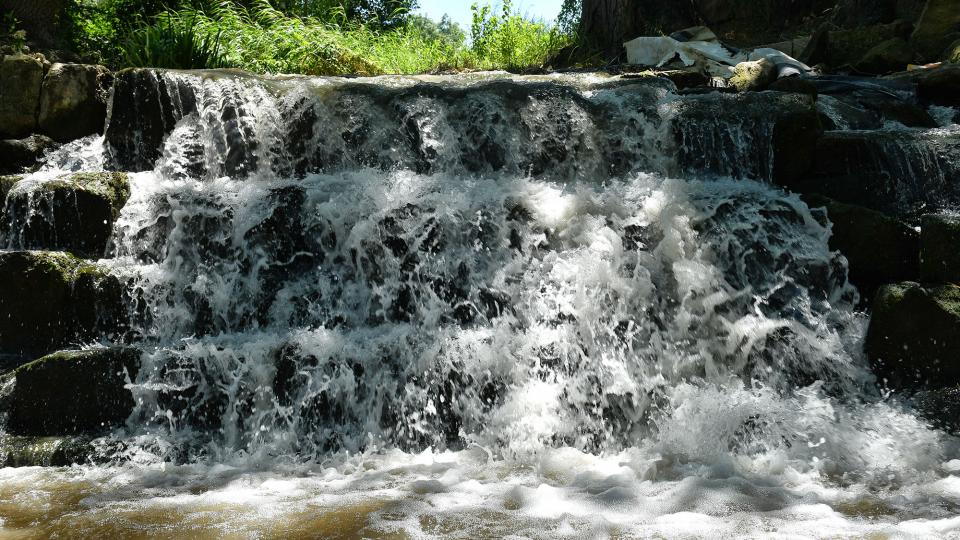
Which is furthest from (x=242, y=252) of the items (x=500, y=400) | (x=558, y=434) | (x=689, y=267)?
(x=689, y=267)

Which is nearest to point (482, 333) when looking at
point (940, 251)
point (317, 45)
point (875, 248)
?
point (875, 248)

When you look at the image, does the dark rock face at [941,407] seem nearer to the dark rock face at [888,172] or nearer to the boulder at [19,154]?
the dark rock face at [888,172]

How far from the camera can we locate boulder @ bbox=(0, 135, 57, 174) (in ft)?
22.2

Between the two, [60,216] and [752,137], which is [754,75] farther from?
[60,216]

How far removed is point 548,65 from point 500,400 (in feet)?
29.4

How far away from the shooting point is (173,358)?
476cm

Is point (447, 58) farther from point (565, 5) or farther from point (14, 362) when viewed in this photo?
point (14, 362)

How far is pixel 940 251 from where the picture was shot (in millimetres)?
5117

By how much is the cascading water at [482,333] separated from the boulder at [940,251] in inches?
20.5

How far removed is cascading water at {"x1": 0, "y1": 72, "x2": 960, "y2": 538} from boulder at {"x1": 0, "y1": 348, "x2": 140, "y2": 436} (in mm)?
133

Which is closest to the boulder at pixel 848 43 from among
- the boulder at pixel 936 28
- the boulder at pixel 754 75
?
the boulder at pixel 936 28

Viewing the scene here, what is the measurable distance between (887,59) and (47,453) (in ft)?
33.1

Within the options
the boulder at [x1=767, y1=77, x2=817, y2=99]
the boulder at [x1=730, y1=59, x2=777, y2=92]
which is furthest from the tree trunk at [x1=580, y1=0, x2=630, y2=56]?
the boulder at [x1=767, y1=77, x2=817, y2=99]

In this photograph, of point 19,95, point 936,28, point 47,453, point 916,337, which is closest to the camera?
point 47,453
